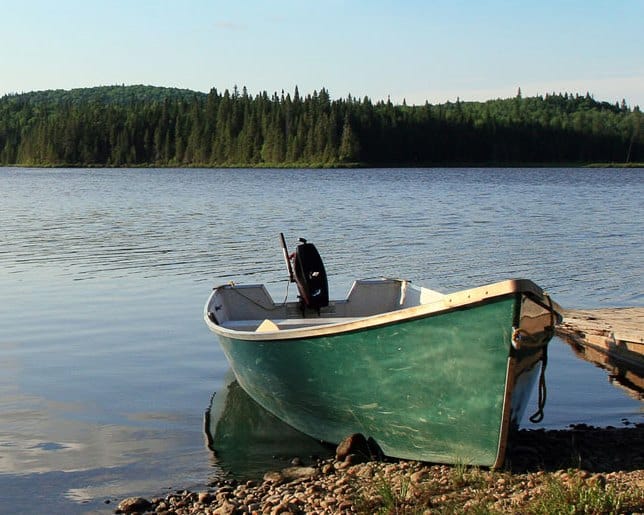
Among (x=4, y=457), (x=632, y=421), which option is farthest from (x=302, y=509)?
(x=632, y=421)

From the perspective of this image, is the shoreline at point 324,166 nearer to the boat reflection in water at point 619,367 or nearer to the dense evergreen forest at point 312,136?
the dense evergreen forest at point 312,136

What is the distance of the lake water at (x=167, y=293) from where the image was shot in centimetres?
1019

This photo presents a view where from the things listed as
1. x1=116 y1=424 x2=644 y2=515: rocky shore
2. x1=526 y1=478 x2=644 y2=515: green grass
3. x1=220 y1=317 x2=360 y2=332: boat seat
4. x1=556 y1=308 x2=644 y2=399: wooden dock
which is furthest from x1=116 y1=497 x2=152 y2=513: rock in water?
x1=556 y1=308 x2=644 y2=399: wooden dock

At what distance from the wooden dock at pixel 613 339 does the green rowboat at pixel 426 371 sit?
4127 mm

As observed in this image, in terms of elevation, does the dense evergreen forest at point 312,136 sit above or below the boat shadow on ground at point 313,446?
above

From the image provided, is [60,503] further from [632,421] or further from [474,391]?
[632,421]

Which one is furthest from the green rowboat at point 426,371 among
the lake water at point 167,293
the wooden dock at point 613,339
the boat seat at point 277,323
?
the wooden dock at point 613,339

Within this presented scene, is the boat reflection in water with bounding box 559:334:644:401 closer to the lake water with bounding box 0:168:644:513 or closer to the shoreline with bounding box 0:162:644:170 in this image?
the lake water with bounding box 0:168:644:513

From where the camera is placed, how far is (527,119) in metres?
184

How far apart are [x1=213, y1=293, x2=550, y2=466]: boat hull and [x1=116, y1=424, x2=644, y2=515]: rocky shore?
26 cm

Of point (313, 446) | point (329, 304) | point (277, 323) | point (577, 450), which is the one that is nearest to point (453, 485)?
point (577, 450)

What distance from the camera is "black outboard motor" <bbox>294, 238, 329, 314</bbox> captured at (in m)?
13.1

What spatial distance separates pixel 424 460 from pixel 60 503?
132 inches

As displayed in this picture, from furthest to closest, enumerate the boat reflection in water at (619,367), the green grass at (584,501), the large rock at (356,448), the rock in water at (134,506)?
1. the boat reflection in water at (619,367)
2. the large rock at (356,448)
3. the rock in water at (134,506)
4. the green grass at (584,501)
